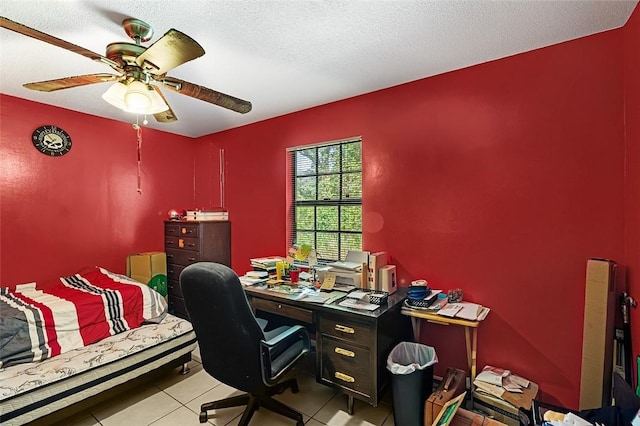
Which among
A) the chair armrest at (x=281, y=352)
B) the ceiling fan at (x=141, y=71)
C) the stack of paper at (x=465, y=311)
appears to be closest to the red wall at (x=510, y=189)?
the stack of paper at (x=465, y=311)

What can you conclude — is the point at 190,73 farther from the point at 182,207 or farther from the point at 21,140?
the point at 182,207

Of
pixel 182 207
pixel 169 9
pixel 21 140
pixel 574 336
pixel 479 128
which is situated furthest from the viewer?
pixel 182 207

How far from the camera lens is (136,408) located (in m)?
2.13

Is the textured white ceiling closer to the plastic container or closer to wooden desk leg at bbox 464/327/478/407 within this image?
wooden desk leg at bbox 464/327/478/407

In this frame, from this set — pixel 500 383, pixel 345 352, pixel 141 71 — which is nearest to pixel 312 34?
pixel 141 71

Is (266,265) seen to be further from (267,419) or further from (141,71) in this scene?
(141,71)

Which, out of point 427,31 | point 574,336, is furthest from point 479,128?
point 574,336

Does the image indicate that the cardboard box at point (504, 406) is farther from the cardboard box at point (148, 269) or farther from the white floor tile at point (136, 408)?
the cardboard box at point (148, 269)

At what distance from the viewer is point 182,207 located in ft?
13.7

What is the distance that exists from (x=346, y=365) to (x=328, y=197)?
157 cm

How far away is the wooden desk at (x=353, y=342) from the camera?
1.90 m

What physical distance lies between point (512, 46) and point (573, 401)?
A: 7.49 feet

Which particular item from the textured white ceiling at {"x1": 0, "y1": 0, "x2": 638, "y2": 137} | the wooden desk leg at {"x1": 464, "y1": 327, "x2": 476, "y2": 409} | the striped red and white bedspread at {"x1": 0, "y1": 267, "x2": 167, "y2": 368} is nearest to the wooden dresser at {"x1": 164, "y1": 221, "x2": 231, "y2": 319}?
the striped red and white bedspread at {"x1": 0, "y1": 267, "x2": 167, "y2": 368}

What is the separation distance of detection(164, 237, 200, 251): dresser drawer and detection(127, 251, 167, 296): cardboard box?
0.18 metres
